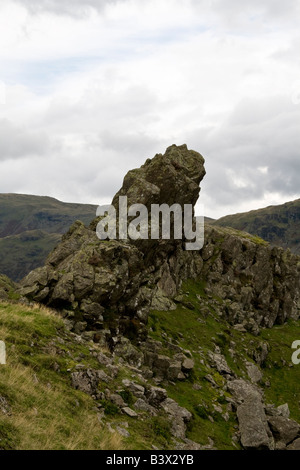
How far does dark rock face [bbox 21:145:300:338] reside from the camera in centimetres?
3894

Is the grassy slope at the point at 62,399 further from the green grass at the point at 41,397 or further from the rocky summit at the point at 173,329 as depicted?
the rocky summit at the point at 173,329

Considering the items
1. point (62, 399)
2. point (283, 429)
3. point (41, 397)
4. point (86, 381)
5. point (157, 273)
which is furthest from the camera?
point (157, 273)

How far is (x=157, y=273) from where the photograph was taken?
6341 cm

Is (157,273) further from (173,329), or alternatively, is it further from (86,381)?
(86,381)

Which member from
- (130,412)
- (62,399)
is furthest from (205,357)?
(62,399)

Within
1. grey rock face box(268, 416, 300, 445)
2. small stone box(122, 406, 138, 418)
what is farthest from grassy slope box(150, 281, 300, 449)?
small stone box(122, 406, 138, 418)

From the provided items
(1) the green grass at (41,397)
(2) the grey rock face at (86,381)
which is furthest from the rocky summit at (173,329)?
(1) the green grass at (41,397)

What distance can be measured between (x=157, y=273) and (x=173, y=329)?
41.6ft

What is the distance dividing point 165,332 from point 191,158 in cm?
3409

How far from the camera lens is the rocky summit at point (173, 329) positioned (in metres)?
22.5

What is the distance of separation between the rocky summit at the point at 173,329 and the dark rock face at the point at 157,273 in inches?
7.0

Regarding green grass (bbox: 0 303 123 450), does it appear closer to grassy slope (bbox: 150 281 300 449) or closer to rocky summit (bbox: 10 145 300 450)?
rocky summit (bbox: 10 145 300 450)
